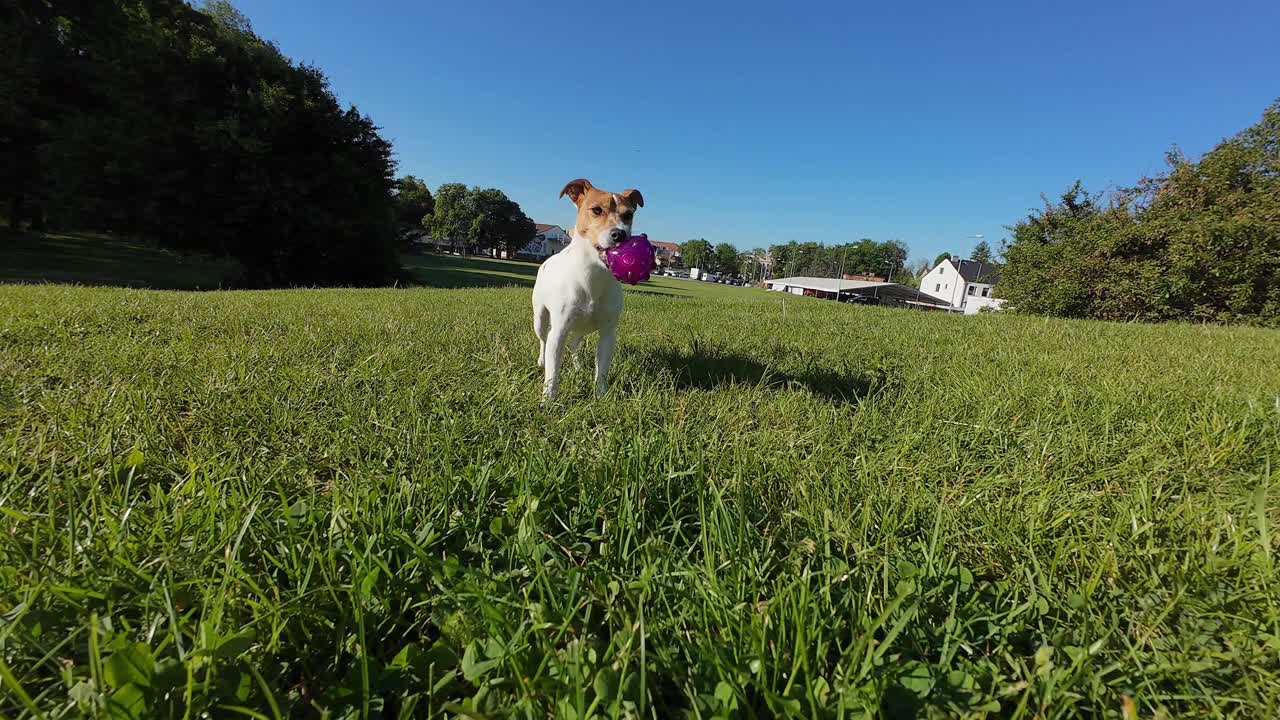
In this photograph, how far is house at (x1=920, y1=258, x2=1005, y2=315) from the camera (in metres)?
58.1

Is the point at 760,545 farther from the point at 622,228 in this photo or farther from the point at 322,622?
the point at 622,228

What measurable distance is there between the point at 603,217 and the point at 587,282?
37cm

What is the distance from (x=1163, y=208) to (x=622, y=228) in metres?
19.2

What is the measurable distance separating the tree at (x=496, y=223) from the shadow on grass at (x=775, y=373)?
73665mm

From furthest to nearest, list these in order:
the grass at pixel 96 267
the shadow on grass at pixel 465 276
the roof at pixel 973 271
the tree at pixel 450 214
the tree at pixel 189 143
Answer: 1. the tree at pixel 450 214
2. the roof at pixel 973 271
3. the shadow on grass at pixel 465 276
4. the tree at pixel 189 143
5. the grass at pixel 96 267

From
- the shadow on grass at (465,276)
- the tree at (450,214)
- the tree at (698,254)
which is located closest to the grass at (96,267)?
the shadow on grass at (465,276)

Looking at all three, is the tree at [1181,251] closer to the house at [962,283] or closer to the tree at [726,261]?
the house at [962,283]

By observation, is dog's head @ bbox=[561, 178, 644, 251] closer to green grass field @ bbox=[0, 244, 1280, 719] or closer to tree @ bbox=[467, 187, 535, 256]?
green grass field @ bbox=[0, 244, 1280, 719]

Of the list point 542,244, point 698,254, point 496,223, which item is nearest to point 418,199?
A: point 496,223

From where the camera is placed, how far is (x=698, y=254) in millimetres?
122438

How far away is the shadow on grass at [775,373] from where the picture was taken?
3066 mm

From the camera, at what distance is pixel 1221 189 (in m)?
13.0

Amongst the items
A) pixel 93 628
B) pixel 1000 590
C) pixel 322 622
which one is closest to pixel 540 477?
pixel 322 622

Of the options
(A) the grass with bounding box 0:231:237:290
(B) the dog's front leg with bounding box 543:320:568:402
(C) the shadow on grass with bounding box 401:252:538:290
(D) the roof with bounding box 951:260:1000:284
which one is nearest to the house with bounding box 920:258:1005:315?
(D) the roof with bounding box 951:260:1000:284
